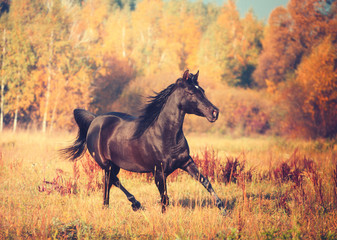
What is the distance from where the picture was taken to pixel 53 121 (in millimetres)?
22625

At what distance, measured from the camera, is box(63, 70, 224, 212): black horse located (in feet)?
16.4

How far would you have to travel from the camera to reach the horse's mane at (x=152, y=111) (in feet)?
17.3

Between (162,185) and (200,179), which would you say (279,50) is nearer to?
(200,179)

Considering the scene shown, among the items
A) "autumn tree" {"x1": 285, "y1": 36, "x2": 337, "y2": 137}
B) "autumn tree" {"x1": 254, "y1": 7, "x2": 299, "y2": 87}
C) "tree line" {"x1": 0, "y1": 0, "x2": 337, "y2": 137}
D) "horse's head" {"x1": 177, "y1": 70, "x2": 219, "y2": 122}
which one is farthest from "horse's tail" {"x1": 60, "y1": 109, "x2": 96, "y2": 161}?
"autumn tree" {"x1": 254, "y1": 7, "x2": 299, "y2": 87}

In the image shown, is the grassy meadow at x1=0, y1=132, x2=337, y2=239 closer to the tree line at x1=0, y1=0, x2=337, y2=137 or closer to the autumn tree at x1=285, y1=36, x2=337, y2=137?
the autumn tree at x1=285, y1=36, x2=337, y2=137

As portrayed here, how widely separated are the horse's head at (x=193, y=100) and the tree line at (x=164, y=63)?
15.1 meters

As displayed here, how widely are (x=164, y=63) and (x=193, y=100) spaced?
31220mm

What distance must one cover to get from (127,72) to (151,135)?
27529mm

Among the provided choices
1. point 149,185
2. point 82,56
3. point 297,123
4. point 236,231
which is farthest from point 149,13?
point 236,231

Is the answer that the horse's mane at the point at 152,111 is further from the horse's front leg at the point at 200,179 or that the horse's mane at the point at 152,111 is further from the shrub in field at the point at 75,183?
the shrub in field at the point at 75,183

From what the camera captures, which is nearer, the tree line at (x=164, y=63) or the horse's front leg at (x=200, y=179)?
the horse's front leg at (x=200, y=179)

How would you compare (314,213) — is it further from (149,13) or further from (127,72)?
(149,13)

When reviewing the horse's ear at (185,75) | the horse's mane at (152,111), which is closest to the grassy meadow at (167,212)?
the horse's mane at (152,111)

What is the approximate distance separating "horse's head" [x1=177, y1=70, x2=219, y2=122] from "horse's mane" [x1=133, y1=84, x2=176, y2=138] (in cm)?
27
